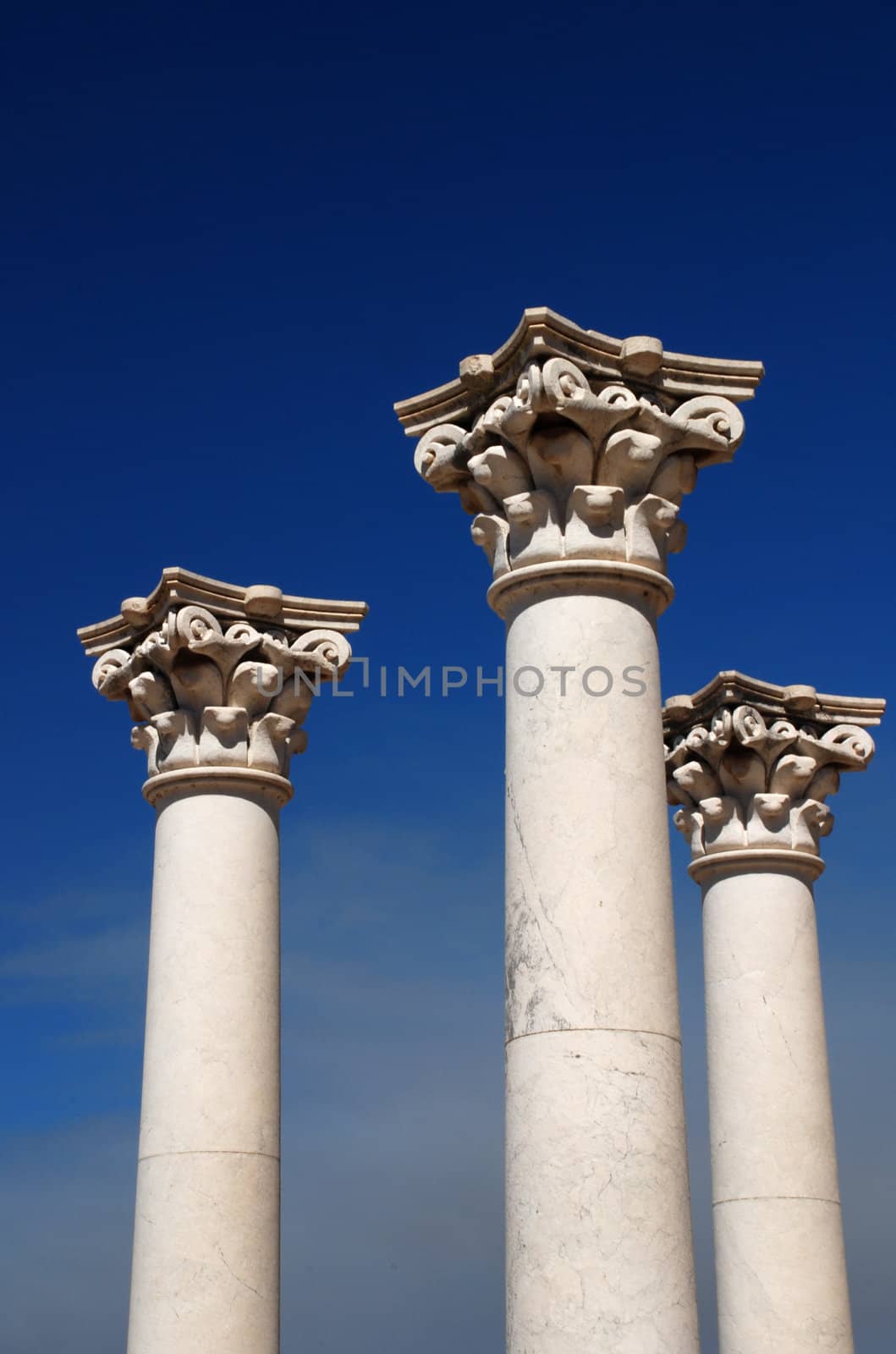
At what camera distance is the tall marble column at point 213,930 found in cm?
5391

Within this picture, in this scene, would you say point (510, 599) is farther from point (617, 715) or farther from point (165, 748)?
point (165, 748)

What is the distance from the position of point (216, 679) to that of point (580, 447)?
22445 mm

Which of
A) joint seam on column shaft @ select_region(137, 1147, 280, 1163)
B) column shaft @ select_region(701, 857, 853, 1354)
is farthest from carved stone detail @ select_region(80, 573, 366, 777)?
column shaft @ select_region(701, 857, 853, 1354)

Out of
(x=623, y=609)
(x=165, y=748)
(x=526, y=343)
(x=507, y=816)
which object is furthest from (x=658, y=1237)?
(x=165, y=748)

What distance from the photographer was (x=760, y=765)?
7019 centimetres

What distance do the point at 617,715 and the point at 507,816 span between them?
11.8 feet

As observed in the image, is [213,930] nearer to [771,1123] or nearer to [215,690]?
[215,690]

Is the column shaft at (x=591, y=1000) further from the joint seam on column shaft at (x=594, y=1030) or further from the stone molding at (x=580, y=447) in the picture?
the stone molding at (x=580, y=447)

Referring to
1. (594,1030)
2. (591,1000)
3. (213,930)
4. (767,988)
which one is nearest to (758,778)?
(767,988)

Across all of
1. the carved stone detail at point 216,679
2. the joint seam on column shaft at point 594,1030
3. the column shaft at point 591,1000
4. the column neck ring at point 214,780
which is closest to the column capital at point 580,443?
the column shaft at point 591,1000

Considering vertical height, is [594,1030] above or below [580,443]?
below

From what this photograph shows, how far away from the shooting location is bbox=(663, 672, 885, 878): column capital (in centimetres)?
6925

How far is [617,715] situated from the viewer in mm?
40625

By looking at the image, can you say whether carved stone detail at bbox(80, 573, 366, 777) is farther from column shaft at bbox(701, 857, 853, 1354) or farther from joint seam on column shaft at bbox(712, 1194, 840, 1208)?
joint seam on column shaft at bbox(712, 1194, 840, 1208)
